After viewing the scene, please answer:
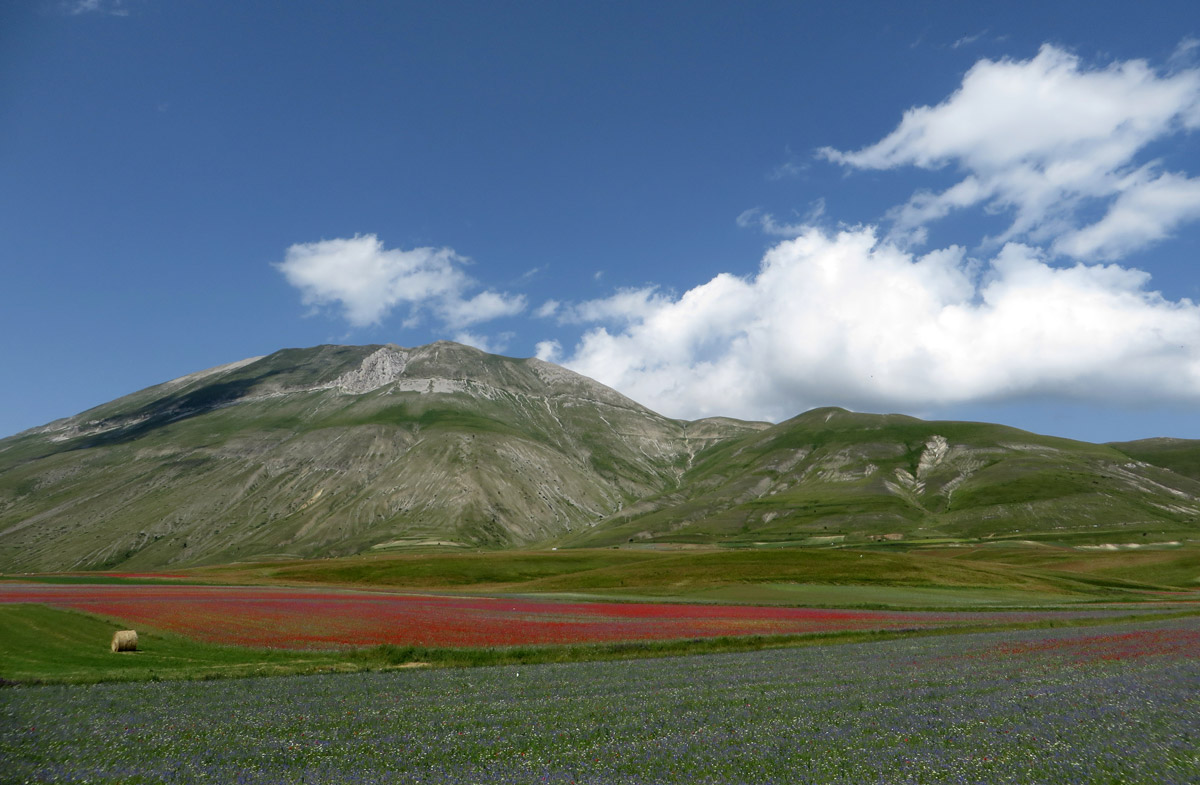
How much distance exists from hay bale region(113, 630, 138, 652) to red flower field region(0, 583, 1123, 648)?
5.60 meters

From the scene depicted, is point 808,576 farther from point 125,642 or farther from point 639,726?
point 125,642

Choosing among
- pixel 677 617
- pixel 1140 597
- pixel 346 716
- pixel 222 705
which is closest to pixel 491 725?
pixel 346 716

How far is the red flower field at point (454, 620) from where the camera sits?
44.8 meters

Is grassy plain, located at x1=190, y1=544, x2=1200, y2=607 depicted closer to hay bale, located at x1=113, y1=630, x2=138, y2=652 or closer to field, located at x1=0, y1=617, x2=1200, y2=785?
field, located at x1=0, y1=617, x2=1200, y2=785

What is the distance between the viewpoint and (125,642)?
37.5m

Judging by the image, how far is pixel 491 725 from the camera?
70.7 feet

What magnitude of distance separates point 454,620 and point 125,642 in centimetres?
2376

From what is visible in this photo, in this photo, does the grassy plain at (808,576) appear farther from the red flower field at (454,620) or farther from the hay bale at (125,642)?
the hay bale at (125,642)

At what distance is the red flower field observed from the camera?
44.8 m

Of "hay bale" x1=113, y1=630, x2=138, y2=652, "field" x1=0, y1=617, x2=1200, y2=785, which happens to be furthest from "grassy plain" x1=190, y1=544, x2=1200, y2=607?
"hay bale" x1=113, y1=630, x2=138, y2=652

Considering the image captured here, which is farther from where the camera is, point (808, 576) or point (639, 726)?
point (808, 576)

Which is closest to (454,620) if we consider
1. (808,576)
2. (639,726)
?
(639,726)

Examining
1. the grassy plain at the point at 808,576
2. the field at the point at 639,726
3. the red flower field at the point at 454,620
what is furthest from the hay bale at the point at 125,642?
the grassy plain at the point at 808,576

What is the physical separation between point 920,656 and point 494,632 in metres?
28.0
